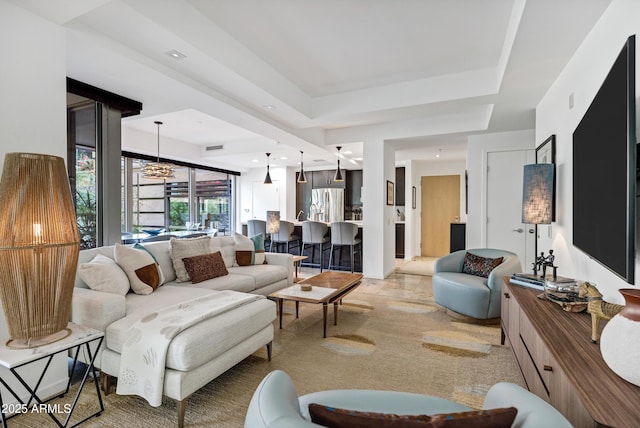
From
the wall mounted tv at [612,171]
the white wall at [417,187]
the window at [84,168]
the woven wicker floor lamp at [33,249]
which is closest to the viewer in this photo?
the wall mounted tv at [612,171]

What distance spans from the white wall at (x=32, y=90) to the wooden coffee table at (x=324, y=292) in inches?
67.2

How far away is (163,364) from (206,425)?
16.1 inches

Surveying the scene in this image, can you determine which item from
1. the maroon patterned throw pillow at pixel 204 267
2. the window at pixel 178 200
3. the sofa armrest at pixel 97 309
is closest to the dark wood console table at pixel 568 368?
the sofa armrest at pixel 97 309

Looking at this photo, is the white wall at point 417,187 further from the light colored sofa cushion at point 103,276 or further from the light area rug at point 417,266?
the light colored sofa cushion at point 103,276

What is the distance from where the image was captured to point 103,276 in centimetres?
245

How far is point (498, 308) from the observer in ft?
10.6

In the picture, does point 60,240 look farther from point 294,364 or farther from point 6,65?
point 294,364

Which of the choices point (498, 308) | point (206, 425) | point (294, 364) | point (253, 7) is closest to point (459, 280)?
point (498, 308)

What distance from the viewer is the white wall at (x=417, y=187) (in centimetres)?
769

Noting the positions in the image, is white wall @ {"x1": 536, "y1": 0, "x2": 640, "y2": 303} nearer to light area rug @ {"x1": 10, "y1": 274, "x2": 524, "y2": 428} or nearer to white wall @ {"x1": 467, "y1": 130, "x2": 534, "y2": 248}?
light area rug @ {"x1": 10, "y1": 274, "x2": 524, "y2": 428}

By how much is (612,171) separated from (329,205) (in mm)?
7260

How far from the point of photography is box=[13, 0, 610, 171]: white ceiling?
2266 millimetres

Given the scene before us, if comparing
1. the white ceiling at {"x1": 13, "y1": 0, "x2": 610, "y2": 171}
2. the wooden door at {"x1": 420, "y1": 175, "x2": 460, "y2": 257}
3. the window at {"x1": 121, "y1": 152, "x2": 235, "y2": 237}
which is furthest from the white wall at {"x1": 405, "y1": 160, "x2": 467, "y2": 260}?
the window at {"x1": 121, "y1": 152, "x2": 235, "y2": 237}

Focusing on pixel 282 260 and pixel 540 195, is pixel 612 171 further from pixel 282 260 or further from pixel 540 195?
pixel 282 260
